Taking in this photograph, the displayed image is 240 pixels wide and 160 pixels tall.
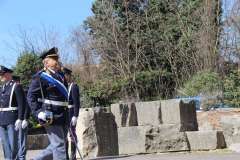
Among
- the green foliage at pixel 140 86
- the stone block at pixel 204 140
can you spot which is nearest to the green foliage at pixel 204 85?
the green foliage at pixel 140 86

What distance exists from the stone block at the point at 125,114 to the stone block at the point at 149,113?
13 cm

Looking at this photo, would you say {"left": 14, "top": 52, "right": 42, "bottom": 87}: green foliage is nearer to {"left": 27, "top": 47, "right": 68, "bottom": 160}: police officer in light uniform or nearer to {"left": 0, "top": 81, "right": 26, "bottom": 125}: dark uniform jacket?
{"left": 0, "top": 81, "right": 26, "bottom": 125}: dark uniform jacket

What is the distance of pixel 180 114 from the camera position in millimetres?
14250

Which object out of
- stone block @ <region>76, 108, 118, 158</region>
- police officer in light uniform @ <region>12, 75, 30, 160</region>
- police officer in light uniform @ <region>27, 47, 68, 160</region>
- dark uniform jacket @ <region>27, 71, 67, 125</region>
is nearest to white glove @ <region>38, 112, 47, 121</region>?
police officer in light uniform @ <region>27, 47, 68, 160</region>

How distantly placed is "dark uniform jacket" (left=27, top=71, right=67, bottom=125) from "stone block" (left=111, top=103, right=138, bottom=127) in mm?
5611

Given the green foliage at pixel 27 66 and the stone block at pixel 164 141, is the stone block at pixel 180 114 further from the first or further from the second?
the green foliage at pixel 27 66

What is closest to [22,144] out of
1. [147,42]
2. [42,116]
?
[42,116]

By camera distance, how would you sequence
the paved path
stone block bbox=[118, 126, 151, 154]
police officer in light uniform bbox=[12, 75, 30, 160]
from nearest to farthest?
police officer in light uniform bbox=[12, 75, 30, 160]
the paved path
stone block bbox=[118, 126, 151, 154]

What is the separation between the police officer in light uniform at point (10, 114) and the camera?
11.4 meters

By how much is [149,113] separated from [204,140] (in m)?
1.57

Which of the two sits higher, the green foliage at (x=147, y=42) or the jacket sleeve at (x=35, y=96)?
the green foliage at (x=147, y=42)

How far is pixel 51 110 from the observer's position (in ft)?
29.2

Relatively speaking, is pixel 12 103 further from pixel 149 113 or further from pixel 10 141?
pixel 149 113

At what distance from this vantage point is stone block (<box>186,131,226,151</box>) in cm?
1372
